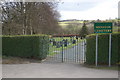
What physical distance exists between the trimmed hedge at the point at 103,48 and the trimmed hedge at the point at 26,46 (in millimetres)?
3853

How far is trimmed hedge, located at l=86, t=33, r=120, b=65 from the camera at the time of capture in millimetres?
9305

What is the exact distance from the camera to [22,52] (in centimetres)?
1286

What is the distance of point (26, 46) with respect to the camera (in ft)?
41.7

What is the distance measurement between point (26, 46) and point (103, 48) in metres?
5.77

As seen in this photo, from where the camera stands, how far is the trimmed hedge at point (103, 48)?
9305mm

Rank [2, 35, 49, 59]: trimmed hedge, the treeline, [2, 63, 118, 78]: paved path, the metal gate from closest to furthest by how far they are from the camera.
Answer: [2, 63, 118, 78]: paved path
[2, 35, 49, 59]: trimmed hedge
the metal gate
the treeline

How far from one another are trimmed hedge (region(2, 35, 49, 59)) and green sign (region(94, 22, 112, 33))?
4.50 m

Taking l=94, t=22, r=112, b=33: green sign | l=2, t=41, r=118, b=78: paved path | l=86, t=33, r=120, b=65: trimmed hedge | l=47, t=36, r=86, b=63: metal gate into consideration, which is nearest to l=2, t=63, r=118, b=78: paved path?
l=2, t=41, r=118, b=78: paved path

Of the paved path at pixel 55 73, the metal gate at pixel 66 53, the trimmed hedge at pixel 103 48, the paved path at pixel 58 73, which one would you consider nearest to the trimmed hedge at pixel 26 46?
the metal gate at pixel 66 53

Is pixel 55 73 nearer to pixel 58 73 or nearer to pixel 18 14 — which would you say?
pixel 58 73

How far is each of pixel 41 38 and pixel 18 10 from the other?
314 inches

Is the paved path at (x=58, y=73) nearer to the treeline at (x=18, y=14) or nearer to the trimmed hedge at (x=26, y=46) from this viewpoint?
the trimmed hedge at (x=26, y=46)

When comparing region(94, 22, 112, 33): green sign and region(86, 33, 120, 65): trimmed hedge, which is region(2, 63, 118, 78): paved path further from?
region(94, 22, 112, 33): green sign

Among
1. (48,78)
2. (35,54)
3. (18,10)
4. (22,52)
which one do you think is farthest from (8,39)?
(48,78)
